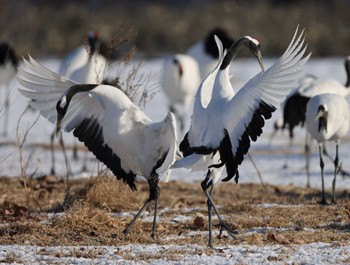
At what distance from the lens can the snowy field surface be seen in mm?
6719

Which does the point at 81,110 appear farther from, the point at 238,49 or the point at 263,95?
the point at 263,95

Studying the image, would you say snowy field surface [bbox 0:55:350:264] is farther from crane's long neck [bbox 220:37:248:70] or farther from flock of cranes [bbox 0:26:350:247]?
crane's long neck [bbox 220:37:248:70]

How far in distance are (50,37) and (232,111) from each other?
75.0 ft

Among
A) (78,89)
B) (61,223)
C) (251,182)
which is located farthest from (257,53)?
(251,182)

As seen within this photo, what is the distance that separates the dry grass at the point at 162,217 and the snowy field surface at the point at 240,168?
0.21 metres

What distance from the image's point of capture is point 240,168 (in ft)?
42.3

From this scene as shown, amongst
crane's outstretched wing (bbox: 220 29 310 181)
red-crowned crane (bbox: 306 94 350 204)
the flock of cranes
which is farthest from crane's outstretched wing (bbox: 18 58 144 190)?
red-crowned crane (bbox: 306 94 350 204)

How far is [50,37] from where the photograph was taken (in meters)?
29.4

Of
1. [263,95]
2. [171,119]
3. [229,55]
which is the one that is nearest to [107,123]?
[171,119]

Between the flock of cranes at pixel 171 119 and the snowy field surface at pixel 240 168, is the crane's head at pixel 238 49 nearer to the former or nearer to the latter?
the flock of cranes at pixel 171 119

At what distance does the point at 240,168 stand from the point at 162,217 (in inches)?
171

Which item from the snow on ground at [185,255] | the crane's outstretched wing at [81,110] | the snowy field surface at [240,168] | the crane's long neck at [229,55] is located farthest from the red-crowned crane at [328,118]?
the snow on ground at [185,255]

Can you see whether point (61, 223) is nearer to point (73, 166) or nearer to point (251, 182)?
point (251, 182)

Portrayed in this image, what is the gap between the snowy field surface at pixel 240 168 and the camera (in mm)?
6719
